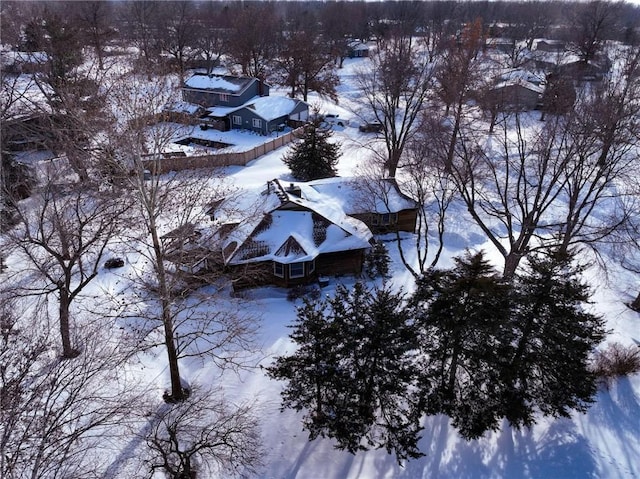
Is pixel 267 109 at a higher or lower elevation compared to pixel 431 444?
higher

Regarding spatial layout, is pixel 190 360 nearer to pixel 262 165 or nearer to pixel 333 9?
pixel 262 165

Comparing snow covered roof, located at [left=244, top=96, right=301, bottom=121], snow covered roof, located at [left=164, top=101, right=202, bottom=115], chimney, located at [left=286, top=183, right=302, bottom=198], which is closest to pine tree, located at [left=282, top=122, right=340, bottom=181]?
snow covered roof, located at [left=164, top=101, right=202, bottom=115]

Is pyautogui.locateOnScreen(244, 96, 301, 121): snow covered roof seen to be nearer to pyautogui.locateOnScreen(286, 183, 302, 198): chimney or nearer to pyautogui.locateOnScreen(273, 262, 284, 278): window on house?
pyautogui.locateOnScreen(286, 183, 302, 198): chimney

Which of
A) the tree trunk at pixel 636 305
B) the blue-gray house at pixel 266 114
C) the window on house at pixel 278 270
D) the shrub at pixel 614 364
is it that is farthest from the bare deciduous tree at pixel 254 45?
the shrub at pixel 614 364

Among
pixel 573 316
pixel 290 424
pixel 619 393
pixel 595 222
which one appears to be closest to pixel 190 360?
pixel 290 424

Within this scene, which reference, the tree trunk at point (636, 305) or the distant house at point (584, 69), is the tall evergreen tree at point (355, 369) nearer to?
the tree trunk at point (636, 305)

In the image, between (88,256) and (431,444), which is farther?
(88,256)

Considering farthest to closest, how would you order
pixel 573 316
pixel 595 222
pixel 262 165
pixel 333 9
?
1. pixel 333 9
2. pixel 262 165
3. pixel 595 222
4. pixel 573 316
